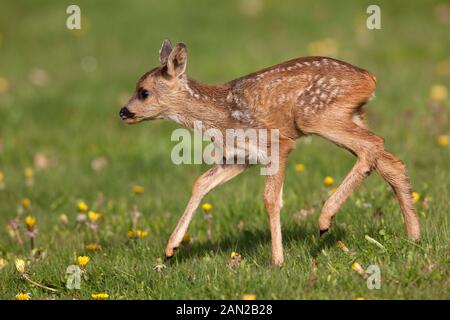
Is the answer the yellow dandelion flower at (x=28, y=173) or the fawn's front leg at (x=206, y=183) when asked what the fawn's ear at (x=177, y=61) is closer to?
the fawn's front leg at (x=206, y=183)

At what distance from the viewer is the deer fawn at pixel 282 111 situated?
21.6 ft

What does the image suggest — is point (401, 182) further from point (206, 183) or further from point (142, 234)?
point (142, 234)

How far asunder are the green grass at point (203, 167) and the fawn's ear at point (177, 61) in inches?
59.2

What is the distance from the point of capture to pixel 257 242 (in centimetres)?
734

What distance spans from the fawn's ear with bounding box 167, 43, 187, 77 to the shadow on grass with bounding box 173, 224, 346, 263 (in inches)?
58.5

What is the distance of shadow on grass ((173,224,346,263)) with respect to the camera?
6836 millimetres

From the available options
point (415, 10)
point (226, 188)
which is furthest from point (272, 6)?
point (226, 188)

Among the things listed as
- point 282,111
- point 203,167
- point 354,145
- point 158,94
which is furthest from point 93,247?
point 203,167

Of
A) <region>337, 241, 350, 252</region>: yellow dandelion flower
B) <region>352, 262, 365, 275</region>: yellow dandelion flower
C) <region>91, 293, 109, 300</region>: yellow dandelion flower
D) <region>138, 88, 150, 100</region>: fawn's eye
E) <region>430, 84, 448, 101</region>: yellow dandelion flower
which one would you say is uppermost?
<region>138, 88, 150, 100</region>: fawn's eye

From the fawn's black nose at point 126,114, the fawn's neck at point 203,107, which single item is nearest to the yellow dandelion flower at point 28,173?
the fawn's black nose at point 126,114

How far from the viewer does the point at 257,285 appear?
5.84 m

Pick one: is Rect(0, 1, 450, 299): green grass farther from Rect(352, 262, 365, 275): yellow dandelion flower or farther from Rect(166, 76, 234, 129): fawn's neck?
Rect(166, 76, 234, 129): fawn's neck

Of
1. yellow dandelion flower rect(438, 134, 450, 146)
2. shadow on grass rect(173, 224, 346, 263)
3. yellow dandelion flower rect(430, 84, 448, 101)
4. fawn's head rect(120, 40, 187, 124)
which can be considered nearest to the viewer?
shadow on grass rect(173, 224, 346, 263)

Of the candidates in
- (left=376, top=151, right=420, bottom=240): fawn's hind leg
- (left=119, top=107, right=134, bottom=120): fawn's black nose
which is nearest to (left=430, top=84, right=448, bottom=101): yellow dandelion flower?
(left=376, top=151, right=420, bottom=240): fawn's hind leg
